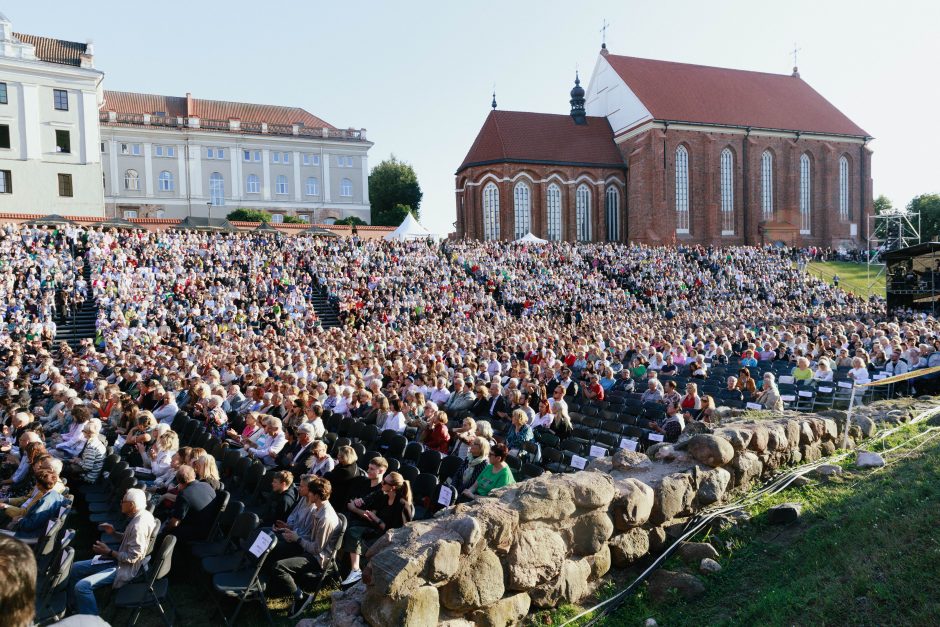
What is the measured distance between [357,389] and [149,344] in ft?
40.6

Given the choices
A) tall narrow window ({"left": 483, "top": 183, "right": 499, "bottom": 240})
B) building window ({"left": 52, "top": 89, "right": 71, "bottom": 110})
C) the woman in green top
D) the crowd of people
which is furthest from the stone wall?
building window ({"left": 52, "top": 89, "right": 71, "bottom": 110})

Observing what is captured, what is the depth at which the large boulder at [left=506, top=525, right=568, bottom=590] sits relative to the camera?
5383 millimetres

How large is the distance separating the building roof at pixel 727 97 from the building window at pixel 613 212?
6839 mm

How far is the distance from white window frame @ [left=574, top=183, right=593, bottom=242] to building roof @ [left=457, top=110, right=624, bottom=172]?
2178mm

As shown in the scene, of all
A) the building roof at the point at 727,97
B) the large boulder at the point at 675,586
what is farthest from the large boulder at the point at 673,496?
the building roof at the point at 727,97

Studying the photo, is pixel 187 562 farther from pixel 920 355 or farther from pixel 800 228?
pixel 800 228

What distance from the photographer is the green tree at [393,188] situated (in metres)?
67.4

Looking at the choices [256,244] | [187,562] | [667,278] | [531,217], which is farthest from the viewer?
[531,217]

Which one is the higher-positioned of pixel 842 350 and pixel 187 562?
pixel 842 350

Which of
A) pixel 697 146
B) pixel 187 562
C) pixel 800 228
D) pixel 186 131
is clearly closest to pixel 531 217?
pixel 697 146

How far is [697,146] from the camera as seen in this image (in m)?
53.9

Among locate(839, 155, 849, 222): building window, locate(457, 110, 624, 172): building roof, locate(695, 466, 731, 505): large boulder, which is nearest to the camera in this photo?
locate(695, 466, 731, 505): large boulder

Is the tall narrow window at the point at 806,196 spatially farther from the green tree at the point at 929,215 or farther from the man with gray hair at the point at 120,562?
the man with gray hair at the point at 120,562

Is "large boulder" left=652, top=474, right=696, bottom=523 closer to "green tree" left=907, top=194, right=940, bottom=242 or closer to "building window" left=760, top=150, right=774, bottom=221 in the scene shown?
"building window" left=760, top=150, right=774, bottom=221
